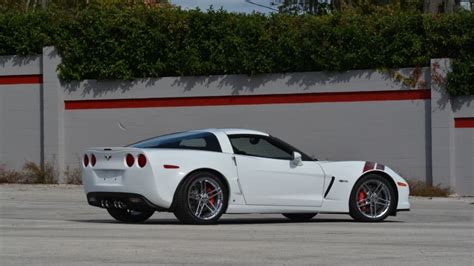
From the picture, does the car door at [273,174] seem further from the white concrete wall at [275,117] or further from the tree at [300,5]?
the tree at [300,5]

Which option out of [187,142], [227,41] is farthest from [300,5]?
[187,142]

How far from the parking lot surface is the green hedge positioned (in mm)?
7636

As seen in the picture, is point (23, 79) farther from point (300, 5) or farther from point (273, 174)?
point (300, 5)

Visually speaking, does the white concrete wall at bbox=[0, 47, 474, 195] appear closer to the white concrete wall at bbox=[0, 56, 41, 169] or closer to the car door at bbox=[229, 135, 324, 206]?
the white concrete wall at bbox=[0, 56, 41, 169]

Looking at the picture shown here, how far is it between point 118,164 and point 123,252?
3.68 m

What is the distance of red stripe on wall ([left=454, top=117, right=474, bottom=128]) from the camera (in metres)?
23.3

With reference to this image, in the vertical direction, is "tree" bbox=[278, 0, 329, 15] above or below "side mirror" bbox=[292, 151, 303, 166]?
above

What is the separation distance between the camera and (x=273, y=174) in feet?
47.7

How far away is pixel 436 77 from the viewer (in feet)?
77.4

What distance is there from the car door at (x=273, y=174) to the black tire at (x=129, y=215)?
159cm

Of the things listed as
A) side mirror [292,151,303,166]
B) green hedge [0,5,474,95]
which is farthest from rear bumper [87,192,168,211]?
green hedge [0,5,474,95]

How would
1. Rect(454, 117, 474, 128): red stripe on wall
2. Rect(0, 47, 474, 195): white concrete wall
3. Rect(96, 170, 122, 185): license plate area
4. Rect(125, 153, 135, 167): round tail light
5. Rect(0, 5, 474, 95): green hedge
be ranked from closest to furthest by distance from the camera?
Rect(125, 153, 135, 167): round tail light
Rect(96, 170, 122, 185): license plate area
Rect(454, 117, 474, 128): red stripe on wall
Rect(0, 47, 474, 195): white concrete wall
Rect(0, 5, 474, 95): green hedge

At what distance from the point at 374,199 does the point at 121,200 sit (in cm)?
374

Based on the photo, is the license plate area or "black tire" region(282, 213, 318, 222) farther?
"black tire" region(282, 213, 318, 222)
